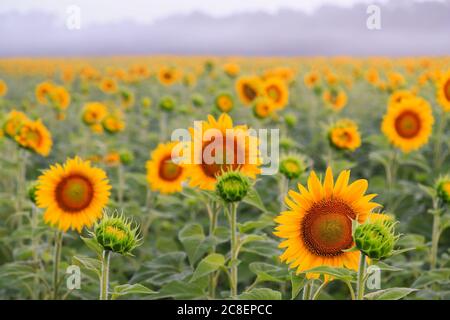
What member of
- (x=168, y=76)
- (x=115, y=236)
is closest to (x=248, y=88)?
(x=168, y=76)

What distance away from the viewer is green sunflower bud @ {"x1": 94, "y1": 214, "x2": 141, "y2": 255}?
1.33 meters

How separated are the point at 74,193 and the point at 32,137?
744 millimetres

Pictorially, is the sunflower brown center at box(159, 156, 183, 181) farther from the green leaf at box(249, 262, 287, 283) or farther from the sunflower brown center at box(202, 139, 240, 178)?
the green leaf at box(249, 262, 287, 283)

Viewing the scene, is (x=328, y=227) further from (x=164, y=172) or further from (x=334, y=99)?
(x=334, y=99)

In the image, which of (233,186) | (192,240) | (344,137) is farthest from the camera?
(344,137)

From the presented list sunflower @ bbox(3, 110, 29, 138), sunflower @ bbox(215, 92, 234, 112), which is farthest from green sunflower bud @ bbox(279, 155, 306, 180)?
sunflower @ bbox(215, 92, 234, 112)

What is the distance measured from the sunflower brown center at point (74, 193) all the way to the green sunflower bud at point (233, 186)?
657 mm

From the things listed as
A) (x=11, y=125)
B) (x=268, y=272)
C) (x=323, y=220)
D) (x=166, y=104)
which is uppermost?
(x=166, y=104)

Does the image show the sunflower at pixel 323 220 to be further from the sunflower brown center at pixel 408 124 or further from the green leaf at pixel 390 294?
the sunflower brown center at pixel 408 124

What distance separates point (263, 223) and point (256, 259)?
28.4 inches

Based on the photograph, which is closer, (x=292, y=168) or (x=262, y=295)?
(x=262, y=295)

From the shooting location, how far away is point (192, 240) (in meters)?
1.88
